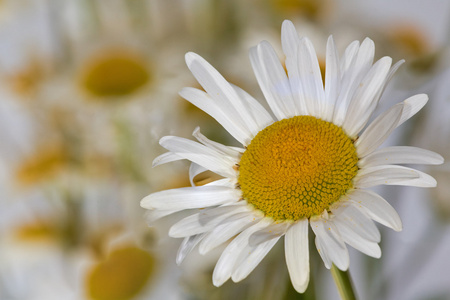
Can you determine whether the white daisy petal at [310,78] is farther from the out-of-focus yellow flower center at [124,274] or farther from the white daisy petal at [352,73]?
the out-of-focus yellow flower center at [124,274]

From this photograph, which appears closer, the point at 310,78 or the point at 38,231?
the point at 310,78

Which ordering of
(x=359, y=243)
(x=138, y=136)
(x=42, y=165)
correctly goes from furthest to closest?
(x=42, y=165) → (x=138, y=136) → (x=359, y=243)

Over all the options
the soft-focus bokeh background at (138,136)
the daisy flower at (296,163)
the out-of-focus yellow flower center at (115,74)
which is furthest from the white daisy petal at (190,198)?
the out-of-focus yellow flower center at (115,74)

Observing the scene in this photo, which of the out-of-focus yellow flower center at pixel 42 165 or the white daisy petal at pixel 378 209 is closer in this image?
the white daisy petal at pixel 378 209

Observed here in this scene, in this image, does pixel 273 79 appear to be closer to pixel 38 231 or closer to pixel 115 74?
pixel 115 74

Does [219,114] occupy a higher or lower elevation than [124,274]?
higher

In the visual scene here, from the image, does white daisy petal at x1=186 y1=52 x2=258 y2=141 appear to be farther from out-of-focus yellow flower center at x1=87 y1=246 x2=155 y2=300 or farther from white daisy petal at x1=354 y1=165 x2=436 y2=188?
out-of-focus yellow flower center at x1=87 y1=246 x2=155 y2=300

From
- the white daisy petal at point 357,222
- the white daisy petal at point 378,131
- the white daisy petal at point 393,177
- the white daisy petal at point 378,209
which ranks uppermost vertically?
the white daisy petal at point 378,131

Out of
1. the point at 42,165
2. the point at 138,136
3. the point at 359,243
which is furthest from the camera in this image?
the point at 42,165

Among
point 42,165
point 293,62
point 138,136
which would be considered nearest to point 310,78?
point 293,62
